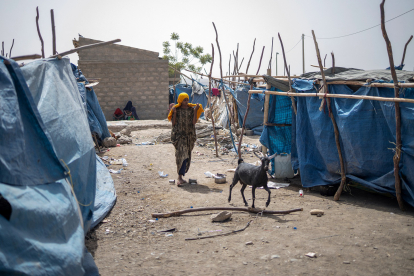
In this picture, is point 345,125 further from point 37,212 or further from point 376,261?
point 37,212

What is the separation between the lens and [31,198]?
2.18 metres

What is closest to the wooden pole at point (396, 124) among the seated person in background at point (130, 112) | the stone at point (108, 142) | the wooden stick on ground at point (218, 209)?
the wooden stick on ground at point (218, 209)

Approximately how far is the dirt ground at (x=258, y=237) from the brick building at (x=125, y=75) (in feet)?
32.1

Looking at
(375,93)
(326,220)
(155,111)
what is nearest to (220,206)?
(326,220)

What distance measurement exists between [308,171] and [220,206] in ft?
5.52

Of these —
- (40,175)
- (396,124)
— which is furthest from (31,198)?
(396,124)

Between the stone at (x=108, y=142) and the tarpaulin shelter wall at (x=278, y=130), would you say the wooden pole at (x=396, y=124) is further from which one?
the stone at (x=108, y=142)

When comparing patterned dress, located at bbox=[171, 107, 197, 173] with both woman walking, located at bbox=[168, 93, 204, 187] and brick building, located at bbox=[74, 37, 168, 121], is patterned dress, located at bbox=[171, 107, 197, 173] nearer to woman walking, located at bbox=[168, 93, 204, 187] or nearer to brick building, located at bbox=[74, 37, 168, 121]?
woman walking, located at bbox=[168, 93, 204, 187]

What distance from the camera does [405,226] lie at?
3779 millimetres

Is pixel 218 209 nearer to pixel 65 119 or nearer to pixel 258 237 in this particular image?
pixel 258 237

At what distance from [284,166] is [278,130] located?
733 mm

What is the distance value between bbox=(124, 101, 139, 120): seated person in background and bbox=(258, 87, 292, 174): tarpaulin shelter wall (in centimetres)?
915

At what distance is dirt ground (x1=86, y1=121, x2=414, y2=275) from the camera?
115 inches

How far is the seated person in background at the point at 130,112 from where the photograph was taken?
14.6 m
